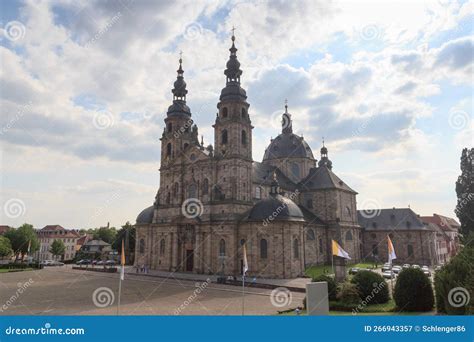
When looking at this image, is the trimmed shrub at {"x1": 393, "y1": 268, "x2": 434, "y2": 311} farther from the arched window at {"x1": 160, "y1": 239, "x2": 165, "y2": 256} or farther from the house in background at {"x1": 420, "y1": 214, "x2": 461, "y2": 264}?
the house in background at {"x1": 420, "y1": 214, "x2": 461, "y2": 264}

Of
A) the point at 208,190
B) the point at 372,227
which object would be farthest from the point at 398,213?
the point at 208,190

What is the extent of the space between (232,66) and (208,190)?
1815cm

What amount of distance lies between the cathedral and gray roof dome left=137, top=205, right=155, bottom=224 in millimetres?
199

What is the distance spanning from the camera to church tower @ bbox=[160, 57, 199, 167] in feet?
190

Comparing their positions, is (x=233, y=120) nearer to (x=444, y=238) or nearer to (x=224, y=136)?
(x=224, y=136)

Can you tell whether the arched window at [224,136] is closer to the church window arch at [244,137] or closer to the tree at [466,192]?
the church window arch at [244,137]

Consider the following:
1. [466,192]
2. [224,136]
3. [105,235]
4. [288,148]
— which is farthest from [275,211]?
[105,235]

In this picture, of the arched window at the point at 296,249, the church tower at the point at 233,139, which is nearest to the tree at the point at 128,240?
the church tower at the point at 233,139

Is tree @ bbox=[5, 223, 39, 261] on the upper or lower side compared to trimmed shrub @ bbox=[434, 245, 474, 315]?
upper

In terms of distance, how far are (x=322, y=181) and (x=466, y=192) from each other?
85.2ft

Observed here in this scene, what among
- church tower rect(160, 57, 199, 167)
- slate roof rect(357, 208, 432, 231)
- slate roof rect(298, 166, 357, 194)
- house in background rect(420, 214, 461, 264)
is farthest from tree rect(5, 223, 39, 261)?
house in background rect(420, 214, 461, 264)

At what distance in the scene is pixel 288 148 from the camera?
75.4 m

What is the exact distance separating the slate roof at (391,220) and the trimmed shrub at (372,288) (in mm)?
47020

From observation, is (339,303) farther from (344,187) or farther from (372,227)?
(372,227)
